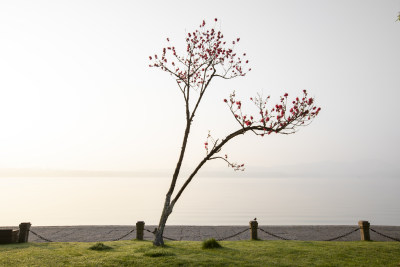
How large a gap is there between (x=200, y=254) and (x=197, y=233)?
618 centimetres

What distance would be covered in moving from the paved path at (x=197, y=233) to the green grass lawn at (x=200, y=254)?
265 cm

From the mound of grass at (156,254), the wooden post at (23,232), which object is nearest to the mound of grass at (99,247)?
the mound of grass at (156,254)

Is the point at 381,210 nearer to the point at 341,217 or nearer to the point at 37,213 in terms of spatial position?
the point at 341,217

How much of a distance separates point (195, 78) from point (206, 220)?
23673 mm

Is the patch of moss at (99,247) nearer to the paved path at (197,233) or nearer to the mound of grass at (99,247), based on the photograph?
the mound of grass at (99,247)

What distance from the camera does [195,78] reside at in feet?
43.1

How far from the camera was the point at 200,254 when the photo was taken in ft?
34.1

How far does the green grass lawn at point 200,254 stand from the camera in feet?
31.0

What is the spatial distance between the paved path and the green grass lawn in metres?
2.65

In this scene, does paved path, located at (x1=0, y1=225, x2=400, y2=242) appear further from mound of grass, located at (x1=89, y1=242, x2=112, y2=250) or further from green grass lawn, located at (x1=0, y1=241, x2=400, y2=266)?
mound of grass, located at (x1=89, y1=242, x2=112, y2=250)

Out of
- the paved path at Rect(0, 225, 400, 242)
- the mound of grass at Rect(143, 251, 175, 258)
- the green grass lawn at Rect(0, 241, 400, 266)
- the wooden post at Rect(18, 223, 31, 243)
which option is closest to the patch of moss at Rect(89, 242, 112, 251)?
the green grass lawn at Rect(0, 241, 400, 266)

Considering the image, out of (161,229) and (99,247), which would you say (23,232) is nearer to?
(99,247)

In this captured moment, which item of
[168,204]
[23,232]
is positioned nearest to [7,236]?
[23,232]

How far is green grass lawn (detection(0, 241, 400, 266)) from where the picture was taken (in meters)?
9.45
